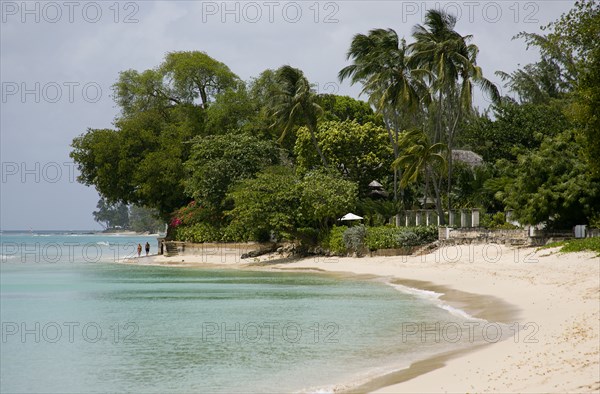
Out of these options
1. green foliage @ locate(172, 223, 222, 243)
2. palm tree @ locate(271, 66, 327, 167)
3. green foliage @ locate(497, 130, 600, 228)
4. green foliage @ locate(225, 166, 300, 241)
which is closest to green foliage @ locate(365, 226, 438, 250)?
green foliage @ locate(497, 130, 600, 228)

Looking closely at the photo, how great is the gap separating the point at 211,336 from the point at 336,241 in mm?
24857

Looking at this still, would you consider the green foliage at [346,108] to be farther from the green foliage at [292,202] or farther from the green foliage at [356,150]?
the green foliage at [292,202]

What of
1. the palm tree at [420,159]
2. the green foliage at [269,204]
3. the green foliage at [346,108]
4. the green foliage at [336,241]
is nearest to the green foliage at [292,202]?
the green foliage at [269,204]

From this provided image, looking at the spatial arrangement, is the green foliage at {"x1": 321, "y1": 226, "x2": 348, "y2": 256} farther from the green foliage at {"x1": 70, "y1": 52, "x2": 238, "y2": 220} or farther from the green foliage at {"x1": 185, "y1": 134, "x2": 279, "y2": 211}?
the green foliage at {"x1": 70, "y1": 52, "x2": 238, "y2": 220}

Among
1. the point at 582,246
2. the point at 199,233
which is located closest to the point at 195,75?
the point at 199,233

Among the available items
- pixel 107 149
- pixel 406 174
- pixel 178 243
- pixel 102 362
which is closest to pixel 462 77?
pixel 406 174

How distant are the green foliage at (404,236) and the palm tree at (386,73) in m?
5.34

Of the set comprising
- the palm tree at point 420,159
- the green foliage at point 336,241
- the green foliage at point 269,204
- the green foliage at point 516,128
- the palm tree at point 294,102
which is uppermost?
the palm tree at point 294,102

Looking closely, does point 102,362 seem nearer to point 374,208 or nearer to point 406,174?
point 406,174

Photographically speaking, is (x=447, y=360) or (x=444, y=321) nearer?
(x=447, y=360)

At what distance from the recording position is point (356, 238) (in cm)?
4053

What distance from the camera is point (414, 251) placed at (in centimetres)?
3794

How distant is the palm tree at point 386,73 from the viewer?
4400 cm

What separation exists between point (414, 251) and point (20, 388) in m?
27.3
